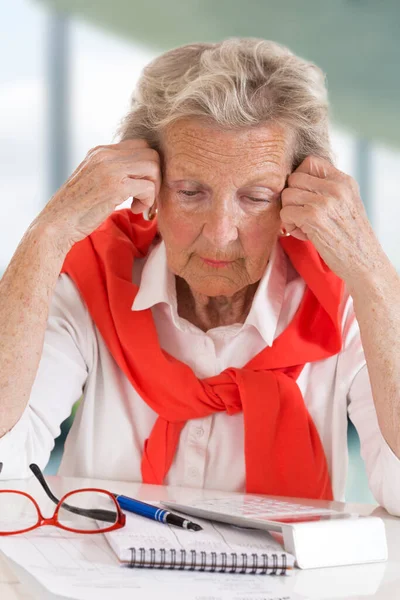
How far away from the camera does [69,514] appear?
140cm

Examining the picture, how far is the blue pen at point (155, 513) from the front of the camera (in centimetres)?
124

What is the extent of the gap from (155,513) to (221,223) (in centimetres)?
67

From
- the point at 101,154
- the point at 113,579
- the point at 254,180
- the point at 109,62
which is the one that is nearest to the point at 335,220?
the point at 254,180

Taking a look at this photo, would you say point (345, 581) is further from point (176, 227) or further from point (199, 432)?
point (176, 227)

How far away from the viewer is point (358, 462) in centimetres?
610

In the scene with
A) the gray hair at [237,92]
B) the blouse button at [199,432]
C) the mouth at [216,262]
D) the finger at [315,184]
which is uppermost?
the gray hair at [237,92]

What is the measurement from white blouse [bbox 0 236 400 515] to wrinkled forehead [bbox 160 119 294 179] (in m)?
0.27

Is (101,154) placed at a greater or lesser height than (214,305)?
greater

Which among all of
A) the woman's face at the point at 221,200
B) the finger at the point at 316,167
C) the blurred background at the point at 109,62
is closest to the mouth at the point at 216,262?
the woman's face at the point at 221,200

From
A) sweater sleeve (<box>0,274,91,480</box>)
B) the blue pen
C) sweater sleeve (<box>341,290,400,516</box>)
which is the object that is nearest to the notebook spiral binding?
the blue pen

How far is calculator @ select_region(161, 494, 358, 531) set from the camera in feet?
3.97

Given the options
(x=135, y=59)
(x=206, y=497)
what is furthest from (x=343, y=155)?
(x=206, y=497)

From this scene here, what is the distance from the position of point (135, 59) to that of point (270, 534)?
21.1 ft

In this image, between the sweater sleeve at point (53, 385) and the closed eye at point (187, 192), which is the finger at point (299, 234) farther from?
the sweater sleeve at point (53, 385)
